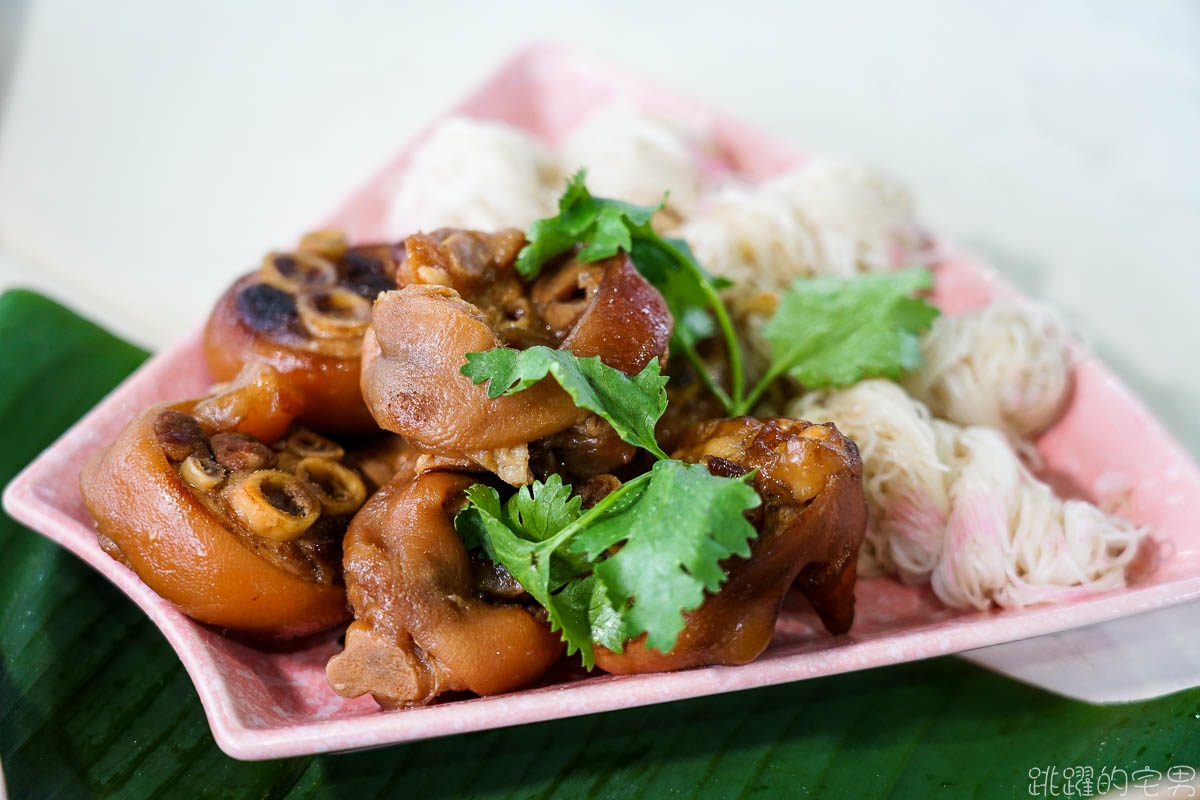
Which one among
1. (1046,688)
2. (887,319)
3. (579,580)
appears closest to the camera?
(579,580)

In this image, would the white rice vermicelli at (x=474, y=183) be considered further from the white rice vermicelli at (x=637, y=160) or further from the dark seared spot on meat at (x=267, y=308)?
the dark seared spot on meat at (x=267, y=308)

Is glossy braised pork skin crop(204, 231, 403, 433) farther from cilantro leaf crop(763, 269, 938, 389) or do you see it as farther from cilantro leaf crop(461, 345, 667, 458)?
cilantro leaf crop(763, 269, 938, 389)

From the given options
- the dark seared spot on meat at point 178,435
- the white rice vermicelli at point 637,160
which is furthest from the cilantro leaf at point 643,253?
the white rice vermicelli at point 637,160

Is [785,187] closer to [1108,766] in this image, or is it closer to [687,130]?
[687,130]

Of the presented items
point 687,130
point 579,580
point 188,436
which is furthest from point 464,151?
point 579,580

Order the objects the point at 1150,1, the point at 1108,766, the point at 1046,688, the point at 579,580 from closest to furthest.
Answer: the point at 579,580
the point at 1108,766
the point at 1046,688
the point at 1150,1
